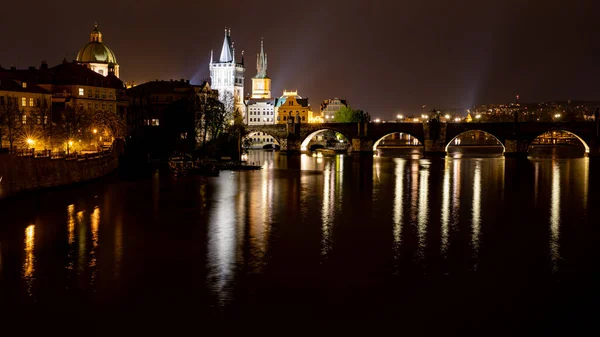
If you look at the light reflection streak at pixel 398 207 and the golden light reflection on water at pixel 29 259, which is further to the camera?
the light reflection streak at pixel 398 207

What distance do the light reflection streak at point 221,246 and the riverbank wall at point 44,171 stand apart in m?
9.82

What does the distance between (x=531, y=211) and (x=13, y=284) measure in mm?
27268

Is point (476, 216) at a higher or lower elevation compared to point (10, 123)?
lower

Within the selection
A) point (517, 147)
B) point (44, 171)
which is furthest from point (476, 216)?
point (517, 147)

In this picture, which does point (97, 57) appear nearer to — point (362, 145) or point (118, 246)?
point (362, 145)

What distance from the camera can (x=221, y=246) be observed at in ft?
88.5

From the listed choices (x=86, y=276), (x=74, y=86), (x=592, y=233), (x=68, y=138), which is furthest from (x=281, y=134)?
(x=86, y=276)

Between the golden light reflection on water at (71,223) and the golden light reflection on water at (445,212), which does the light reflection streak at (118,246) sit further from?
→ the golden light reflection on water at (445,212)

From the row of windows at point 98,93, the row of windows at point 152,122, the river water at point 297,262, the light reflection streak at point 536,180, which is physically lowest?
the river water at point 297,262

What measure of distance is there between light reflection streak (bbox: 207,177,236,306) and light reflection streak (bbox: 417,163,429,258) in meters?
7.25

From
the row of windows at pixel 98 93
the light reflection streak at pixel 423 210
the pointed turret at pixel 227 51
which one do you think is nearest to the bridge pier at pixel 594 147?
the light reflection streak at pixel 423 210

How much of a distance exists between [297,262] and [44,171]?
22.1 metres

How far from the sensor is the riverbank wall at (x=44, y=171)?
1396 inches

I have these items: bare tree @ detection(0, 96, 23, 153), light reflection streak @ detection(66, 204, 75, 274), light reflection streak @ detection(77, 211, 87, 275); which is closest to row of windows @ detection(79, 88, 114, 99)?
bare tree @ detection(0, 96, 23, 153)
